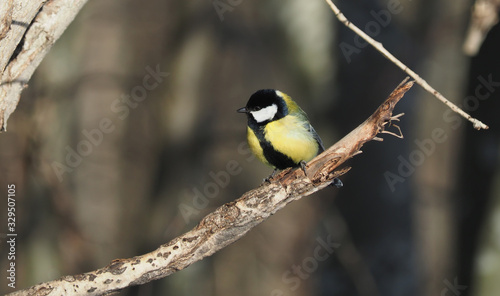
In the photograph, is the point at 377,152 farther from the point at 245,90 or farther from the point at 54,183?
the point at 54,183

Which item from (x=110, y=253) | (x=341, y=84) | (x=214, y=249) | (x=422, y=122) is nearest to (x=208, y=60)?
(x=341, y=84)

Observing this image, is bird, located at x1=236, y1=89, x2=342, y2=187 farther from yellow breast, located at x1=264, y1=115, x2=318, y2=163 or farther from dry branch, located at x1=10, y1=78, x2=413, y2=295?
dry branch, located at x1=10, y1=78, x2=413, y2=295

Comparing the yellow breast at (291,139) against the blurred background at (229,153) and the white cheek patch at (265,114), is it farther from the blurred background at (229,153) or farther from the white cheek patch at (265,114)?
the blurred background at (229,153)

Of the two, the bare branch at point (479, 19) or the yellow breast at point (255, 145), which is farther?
the yellow breast at point (255, 145)

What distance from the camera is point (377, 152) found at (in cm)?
547

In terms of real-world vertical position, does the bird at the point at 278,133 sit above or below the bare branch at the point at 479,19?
above

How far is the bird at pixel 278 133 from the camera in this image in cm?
369

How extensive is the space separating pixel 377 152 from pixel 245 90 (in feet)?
4.61

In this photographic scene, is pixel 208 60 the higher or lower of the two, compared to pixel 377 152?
higher

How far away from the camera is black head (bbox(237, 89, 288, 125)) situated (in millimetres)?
3795

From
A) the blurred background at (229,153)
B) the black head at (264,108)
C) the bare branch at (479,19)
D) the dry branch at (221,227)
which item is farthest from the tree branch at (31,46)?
the blurred background at (229,153)

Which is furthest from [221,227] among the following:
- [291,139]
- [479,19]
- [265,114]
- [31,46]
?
[479,19]

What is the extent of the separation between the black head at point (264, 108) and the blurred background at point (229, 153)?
151 cm

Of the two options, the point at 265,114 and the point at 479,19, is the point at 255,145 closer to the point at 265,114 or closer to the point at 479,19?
the point at 265,114
